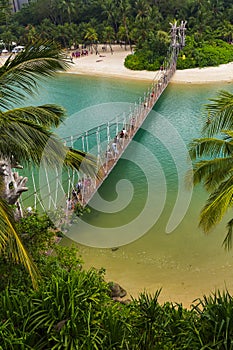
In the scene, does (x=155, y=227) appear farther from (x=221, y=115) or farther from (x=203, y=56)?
(x=203, y=56)

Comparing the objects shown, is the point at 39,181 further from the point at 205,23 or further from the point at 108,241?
the point at 205,23

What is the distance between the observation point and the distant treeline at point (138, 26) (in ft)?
76.7

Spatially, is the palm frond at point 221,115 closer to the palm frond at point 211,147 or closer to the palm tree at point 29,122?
the palm frond at point 211,147

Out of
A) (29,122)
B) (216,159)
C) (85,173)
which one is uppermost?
(29,122)

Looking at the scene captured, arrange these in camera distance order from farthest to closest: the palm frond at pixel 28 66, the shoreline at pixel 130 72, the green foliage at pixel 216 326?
the shoreline at pixel 130 72 → the palm frond at pixel 28 66 → the green foliage at pixel 216 326

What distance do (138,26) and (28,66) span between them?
24.0 metres

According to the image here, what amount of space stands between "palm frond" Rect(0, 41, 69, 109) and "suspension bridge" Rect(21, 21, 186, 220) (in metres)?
0.96

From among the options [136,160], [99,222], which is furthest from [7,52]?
[99,222]

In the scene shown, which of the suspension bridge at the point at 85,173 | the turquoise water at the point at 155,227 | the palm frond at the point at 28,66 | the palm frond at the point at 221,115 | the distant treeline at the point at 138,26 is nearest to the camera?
the palm frond at the point at 28,66

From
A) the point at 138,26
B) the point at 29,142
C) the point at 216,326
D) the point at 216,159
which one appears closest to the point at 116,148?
the point at 216,159

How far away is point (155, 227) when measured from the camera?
8430mm

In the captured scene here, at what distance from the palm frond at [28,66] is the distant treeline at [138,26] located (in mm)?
19904

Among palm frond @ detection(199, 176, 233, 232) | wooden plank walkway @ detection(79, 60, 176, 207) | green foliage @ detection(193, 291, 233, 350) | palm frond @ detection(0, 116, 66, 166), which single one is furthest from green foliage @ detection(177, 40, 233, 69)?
green foliage @ detection(193, 291, 233, 350)

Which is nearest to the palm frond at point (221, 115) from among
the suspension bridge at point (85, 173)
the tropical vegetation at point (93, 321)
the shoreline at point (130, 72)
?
the suspension bridge at point (85, 173)
